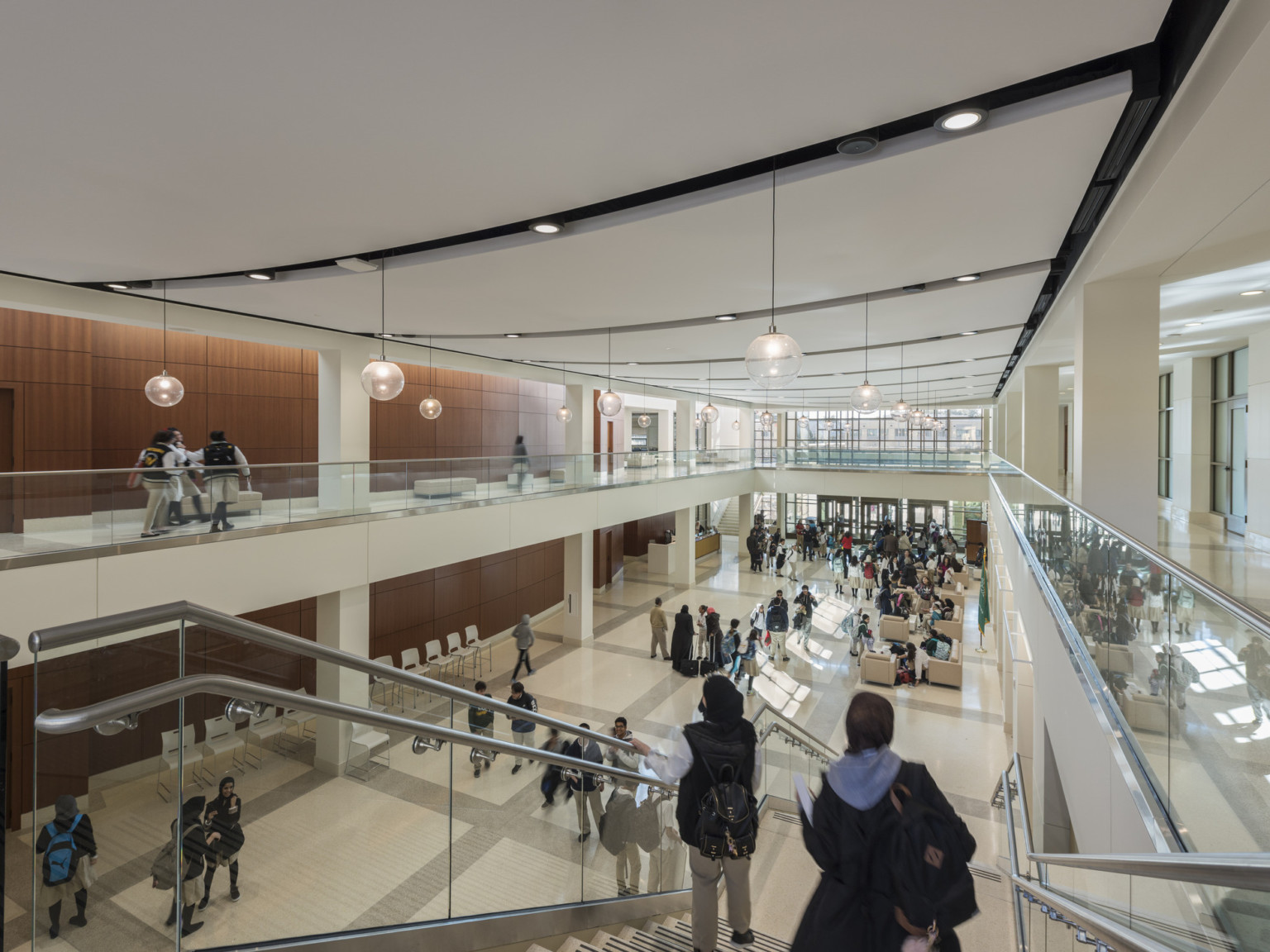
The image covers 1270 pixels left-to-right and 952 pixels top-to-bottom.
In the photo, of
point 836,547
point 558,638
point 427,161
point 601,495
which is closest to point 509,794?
point 427,161

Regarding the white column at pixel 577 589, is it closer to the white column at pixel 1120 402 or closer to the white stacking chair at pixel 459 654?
the white stacking chair at pixel 459 654

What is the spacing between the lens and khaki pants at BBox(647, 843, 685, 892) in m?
4.17

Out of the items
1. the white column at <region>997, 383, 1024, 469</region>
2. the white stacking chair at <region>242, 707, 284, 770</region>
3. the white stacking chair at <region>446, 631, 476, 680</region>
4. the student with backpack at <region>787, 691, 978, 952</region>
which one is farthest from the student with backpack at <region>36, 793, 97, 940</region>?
the white column at <region>997, 383, 1024, 469</region>

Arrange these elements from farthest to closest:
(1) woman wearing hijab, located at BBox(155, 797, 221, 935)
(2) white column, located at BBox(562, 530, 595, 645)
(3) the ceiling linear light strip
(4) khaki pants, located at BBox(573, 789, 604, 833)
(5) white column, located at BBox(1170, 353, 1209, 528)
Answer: (2) white column, located at BBox(562, 530, 595, 645) → (5) white column, located at BBox(1170, 353, 1209, 528) → (3) the ceiling linear light strip → (4) khaki pants, located at BBox(573, 789, 604, 833) → (1) woman wearing hijab, located at BBox(155, 797, 221, 935)

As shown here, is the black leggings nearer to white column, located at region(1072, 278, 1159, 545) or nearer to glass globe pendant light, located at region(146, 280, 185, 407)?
glass globe pendant light, located at region(146, 280, 185, 407)

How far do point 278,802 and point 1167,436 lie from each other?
15446 mm

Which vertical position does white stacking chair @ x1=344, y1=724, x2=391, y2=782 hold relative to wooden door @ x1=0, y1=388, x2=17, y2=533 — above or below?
below

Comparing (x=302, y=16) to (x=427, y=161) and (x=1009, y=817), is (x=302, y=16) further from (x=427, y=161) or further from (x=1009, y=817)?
(x=1009, y=817)

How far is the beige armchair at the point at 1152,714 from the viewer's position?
7.03 feet

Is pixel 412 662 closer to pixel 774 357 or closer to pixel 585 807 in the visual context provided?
pixel 585 807

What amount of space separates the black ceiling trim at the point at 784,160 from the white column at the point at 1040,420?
9.26 meters

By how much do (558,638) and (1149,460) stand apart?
36.8ft

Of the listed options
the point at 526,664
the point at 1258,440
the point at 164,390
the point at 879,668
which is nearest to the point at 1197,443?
the point at 1258,440

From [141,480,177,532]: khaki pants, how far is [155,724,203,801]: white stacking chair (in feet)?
16.6
